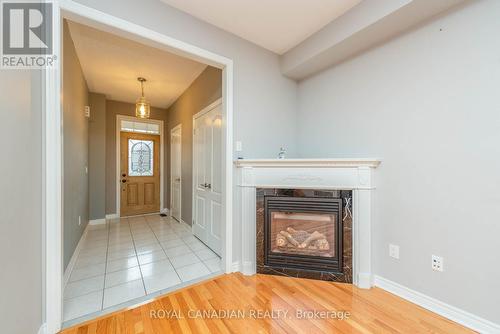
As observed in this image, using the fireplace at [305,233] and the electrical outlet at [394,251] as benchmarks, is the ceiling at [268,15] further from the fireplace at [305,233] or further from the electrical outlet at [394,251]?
the electrical outlet at [394,251]

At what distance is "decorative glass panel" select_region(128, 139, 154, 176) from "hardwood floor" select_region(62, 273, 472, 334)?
4.00m

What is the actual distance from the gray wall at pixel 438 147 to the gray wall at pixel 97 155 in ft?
15.4

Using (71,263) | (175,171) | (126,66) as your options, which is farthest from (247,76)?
(175,171)

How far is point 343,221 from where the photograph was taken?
2.13 meters

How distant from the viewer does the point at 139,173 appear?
5203 millimetres

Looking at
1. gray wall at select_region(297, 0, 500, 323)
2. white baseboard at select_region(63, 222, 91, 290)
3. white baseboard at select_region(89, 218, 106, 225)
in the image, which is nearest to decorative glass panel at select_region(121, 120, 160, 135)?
white baseboard at select_region(89, 218, 106, 225)

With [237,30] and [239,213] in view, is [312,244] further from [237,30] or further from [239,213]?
[237,30]

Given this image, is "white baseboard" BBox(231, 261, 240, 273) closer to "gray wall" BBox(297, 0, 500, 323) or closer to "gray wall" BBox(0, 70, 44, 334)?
"gray wall" BBox(297, 0, 500, 323)

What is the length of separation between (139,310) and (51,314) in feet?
1.87

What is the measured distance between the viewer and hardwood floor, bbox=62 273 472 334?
1.53 metres

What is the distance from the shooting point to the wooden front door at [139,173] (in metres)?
4.98

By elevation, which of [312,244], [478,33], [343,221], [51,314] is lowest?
[51,314]

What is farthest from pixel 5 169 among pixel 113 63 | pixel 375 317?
pixel 113 63

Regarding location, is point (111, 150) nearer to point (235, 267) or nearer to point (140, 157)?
point (140, 157)
